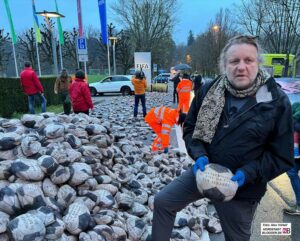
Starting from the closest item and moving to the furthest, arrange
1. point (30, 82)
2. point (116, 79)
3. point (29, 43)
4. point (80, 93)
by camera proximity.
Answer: point (80, 93), point (30, 82), point (116, 79), point (29, 43)

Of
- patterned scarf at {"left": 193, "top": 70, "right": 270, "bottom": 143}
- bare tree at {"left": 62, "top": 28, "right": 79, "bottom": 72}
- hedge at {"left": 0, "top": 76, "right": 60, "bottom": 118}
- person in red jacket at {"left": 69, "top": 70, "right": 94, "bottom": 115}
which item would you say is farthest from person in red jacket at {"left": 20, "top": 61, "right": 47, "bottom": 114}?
bare tree at {"left": 62, "top": 28, "right": 79, "bottom": 72}

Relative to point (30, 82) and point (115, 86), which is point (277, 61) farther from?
point (30, 82)

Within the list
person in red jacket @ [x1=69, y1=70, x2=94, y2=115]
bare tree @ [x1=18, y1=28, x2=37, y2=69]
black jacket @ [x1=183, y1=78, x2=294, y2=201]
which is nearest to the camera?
black jacket @ [x1=183, y1=78, x2=294, y2=201]

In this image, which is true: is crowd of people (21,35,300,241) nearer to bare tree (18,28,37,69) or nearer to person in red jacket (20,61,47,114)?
person in red jacket (20,61,47,114)

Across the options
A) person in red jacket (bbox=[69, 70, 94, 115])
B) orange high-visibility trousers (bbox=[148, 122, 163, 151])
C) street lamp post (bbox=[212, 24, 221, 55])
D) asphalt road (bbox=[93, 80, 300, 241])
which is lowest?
asphalt road (bbox=[93, 80, 300, 241])

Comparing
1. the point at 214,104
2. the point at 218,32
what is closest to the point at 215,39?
the point at 218,32

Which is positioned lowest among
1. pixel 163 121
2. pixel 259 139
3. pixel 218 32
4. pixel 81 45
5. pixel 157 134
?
pixel 157 134

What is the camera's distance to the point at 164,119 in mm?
6145

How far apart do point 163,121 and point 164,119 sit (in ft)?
0.17

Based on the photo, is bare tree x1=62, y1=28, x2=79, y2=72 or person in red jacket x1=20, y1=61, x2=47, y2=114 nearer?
person in red jacket x1=20, y1=61, x2=47, y2=114

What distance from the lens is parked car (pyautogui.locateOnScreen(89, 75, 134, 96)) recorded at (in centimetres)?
2414

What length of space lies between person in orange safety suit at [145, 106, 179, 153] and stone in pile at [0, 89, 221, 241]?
1.25 metres

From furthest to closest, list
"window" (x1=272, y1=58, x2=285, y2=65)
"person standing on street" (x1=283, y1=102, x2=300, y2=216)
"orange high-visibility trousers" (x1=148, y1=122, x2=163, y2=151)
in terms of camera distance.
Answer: "window" (x1=272, y1=58, x2=285, y2=65), "orange high-visibility trousers" (x1=148, y1=122, x2=163, y2=151), "person standing on street" (x1=283, y1=102, x2=300, y2=216)

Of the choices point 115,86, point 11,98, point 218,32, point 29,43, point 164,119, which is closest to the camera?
point 164,119
